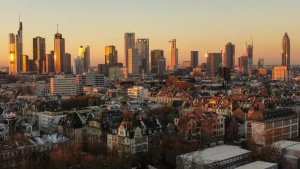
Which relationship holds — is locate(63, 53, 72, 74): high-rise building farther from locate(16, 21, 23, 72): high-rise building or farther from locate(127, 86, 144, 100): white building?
locate(127, 86, 144, 100): white building

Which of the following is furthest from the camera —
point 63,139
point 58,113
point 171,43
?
point 171,43

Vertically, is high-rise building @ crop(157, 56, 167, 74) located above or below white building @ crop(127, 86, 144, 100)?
above

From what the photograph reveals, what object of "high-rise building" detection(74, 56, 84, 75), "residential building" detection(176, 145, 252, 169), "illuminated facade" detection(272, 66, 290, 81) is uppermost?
"high-rise building" detection(74, 56, 84, 75)

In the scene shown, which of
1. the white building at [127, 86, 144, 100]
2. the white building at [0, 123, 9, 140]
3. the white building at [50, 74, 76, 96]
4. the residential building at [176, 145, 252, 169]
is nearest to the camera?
the residential building at [176, 145, 252, 169]

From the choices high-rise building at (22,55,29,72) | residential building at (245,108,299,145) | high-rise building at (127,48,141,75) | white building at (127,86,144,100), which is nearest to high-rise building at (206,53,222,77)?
high-rise building at (127,48,141,75)

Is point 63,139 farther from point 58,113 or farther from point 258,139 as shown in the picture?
point 258,139

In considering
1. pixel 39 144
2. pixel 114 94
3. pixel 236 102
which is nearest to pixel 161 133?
pixel 39 144
